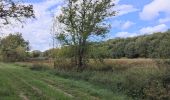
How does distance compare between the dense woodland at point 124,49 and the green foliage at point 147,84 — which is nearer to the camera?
the green foliage at point 147,84

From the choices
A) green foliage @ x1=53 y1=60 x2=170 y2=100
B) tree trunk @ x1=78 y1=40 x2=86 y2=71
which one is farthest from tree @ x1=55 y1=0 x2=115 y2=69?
green foliage @ x1=53 y1=60 x2=170 y2=100

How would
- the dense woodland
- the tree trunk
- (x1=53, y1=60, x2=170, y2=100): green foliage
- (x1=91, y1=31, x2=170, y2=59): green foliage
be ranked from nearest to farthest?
1. (x1=53, y1=60, x2=170, y2=100): green foliage
2. (x1=91, y1=31, x2=170, y2=59): green foliage
3. the dense woodland
4. the tree trunk

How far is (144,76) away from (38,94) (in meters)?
8.29

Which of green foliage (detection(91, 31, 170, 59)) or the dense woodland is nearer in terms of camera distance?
green foliage (detection(91, 31, 170, 59))

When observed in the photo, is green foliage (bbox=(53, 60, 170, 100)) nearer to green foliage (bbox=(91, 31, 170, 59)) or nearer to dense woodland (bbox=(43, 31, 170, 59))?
green foliage (bbox=(91, 31, 170, 59))

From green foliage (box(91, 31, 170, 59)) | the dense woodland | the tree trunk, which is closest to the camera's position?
green foliage (box(91, 31, 170, 59))

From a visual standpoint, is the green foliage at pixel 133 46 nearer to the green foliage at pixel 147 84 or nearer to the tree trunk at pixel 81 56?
the tree trunk at pixel 81 56

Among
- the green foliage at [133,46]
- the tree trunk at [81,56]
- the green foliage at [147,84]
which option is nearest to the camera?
the green foliage at [147,84]

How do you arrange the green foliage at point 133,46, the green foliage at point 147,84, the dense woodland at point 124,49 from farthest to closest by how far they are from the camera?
the dense woodland at point 124,49 → the green foliage at point 133,46 → the green foliage at point 147,84

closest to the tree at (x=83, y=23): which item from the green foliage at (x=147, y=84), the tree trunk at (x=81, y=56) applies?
the tree trunk at (x=81, y=56)

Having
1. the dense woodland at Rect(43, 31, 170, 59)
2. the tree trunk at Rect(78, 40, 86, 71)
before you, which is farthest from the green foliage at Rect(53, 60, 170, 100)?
the tree trunk at Rect(78, 40, 86, 71)

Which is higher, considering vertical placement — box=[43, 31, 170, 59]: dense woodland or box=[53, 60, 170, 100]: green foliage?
box=[43, 31, 170, 59]: dense woodland

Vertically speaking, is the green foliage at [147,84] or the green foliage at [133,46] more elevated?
the green foliage at [133,46]

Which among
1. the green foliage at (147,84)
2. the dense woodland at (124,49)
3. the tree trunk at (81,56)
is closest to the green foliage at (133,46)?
the dense woodland at (124,49)
